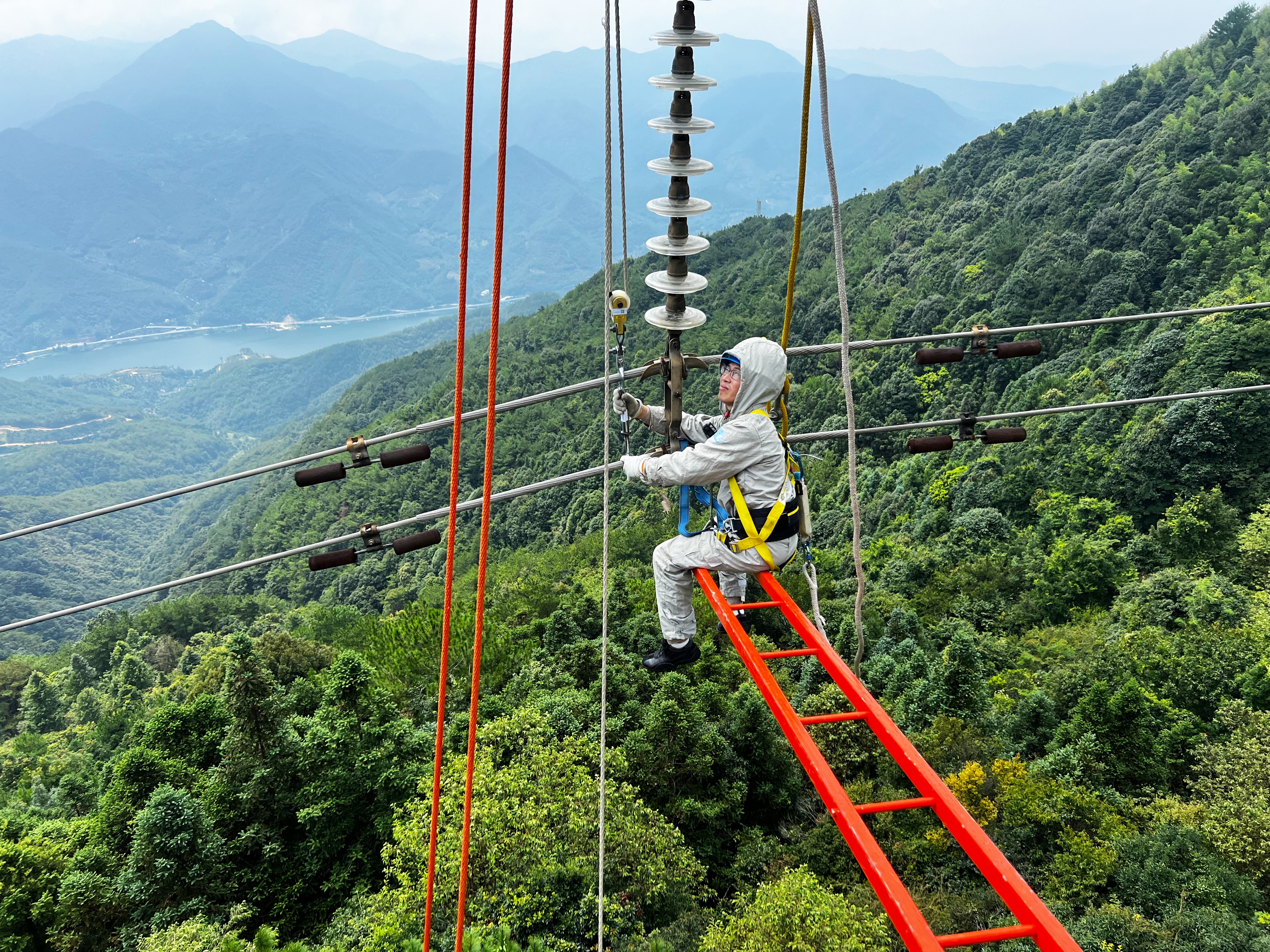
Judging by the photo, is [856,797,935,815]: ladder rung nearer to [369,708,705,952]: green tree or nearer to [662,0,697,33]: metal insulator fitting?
Result: [662,0,697,33]: metal insulator fitting

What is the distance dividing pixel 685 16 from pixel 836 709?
2246cm

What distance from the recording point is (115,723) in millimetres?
41688

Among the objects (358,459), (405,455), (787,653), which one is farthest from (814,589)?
(358,459)

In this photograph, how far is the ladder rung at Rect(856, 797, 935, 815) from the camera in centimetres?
432

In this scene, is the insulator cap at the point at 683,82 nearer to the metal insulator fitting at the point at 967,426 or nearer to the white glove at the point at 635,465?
the white glove at the point at 635,465

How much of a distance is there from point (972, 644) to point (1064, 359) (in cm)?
4067

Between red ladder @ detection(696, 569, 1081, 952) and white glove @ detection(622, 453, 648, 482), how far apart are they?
1416 millimetres

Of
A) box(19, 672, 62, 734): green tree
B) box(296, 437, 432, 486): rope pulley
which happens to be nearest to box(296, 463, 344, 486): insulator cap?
box(296, 437, 432, 486): rope pulley

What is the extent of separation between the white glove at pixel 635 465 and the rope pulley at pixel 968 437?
3.06m

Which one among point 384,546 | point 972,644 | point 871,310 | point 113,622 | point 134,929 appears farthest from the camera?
point 871,310

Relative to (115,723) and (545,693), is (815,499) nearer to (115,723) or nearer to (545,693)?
(545,693)

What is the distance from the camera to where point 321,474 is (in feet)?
23.4

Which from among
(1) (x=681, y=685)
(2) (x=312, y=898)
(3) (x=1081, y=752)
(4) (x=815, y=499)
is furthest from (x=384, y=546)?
(4) (x=815, y=499)

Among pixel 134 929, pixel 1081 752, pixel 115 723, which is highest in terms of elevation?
pixel 1081 752
